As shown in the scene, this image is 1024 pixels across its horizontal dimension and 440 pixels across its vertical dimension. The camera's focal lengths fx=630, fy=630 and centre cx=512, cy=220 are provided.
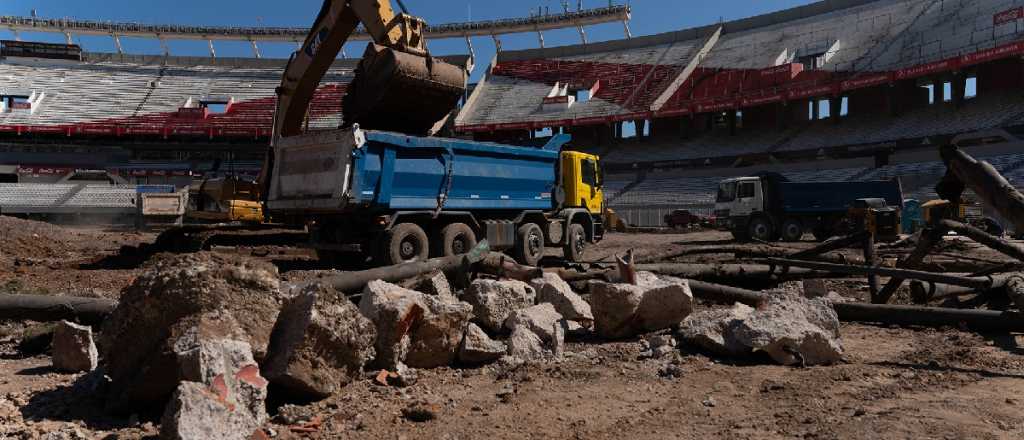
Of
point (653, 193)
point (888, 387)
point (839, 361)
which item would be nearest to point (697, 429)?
point (888, 387)

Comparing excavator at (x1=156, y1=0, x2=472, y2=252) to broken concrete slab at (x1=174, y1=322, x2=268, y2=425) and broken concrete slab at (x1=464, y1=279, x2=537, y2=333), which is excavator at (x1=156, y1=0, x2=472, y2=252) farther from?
broken concrete slab at (x1=174, y1=322, x2=268, y2=425)

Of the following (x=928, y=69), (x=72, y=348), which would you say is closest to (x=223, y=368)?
(x=72, y=348)

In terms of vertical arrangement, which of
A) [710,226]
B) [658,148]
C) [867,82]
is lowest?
[710,226]

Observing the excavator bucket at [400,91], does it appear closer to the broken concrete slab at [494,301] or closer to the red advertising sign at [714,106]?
the broken concrete slab at [494,301]

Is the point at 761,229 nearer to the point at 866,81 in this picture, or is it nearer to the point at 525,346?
the point at 866,81

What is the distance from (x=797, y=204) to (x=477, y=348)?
66.5 ft

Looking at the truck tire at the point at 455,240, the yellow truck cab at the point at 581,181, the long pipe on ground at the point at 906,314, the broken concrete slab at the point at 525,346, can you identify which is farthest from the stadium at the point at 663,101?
the broken concrete slab at the point at 525,346

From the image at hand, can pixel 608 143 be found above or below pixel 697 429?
above

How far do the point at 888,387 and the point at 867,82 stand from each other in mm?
31635

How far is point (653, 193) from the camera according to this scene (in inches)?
1378

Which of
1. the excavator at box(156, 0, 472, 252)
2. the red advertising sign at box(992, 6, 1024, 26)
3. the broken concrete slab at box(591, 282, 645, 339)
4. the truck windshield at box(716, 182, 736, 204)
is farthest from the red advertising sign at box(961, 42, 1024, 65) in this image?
the broken concrete slab at box(591, 282, 645, 339)

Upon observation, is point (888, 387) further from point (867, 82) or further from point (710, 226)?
point (867, 82)

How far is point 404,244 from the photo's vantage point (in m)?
10.0

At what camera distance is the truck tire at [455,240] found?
1054cm
